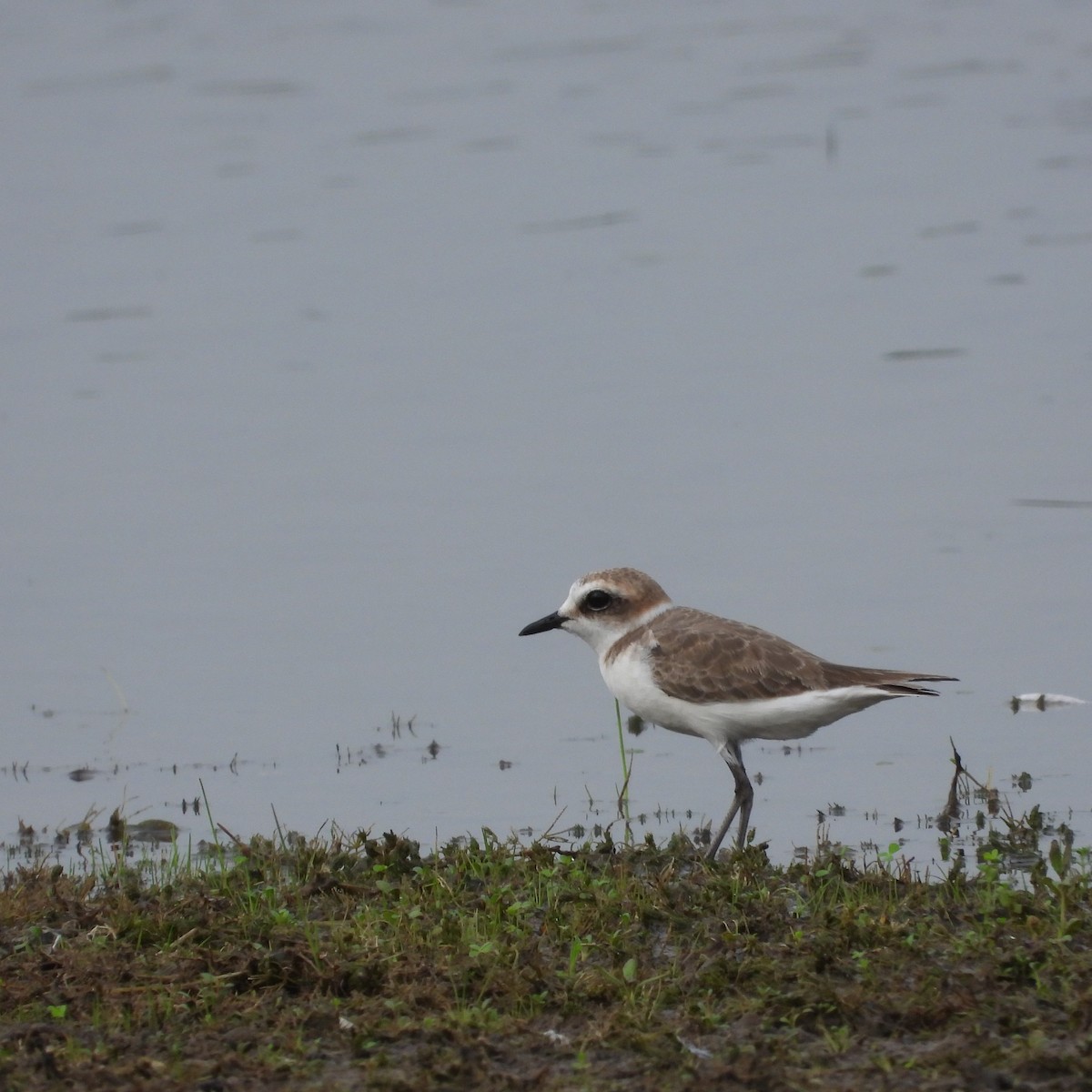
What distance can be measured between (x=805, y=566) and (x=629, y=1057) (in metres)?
7.49

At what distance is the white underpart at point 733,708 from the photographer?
9.21m

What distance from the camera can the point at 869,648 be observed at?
12586 millimetres

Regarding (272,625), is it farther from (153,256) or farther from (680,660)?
(153,256)

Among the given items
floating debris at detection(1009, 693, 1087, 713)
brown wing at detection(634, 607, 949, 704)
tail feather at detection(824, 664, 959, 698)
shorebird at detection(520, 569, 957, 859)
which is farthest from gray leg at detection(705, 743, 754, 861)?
floating debris at detection(1009, 693, 1087, 713)

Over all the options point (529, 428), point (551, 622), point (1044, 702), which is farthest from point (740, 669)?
point (529, 428)

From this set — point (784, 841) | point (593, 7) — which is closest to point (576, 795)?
point (784, 841)

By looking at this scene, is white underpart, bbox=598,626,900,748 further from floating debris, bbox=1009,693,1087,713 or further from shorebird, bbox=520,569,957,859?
floating debris, bbox=1009,693,1087,713

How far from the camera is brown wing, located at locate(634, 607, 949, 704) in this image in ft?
30.4

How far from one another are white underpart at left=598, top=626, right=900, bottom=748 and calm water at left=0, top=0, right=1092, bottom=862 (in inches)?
26.2

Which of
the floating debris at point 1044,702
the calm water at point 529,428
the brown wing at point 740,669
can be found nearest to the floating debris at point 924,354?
the calm water at point 529,428

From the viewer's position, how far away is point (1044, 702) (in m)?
11.8

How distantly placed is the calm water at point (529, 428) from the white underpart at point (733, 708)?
0.67 meters

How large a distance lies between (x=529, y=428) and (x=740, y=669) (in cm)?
696

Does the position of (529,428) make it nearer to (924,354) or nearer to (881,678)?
(924,354)
